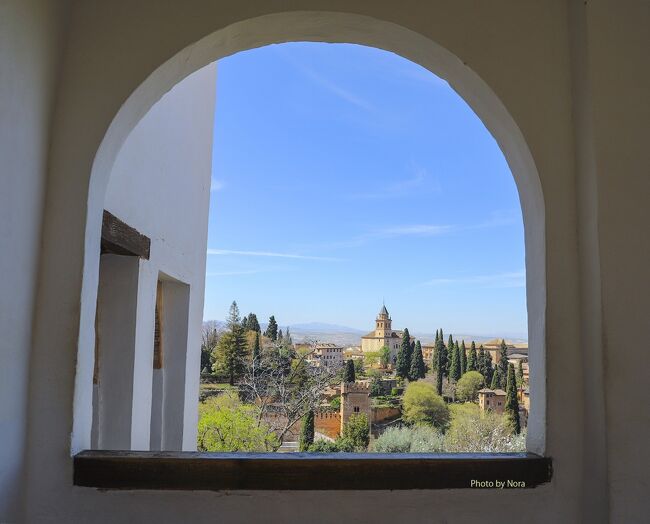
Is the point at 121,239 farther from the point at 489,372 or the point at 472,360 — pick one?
the point at 472,360

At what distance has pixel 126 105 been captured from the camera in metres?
1.50

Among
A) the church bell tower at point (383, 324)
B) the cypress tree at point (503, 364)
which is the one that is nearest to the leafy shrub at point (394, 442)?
the cypress tree at point (503, 364)

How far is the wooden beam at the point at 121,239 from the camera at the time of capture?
2396 mm

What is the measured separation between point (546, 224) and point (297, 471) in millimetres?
875

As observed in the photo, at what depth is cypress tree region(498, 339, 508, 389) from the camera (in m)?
12.4

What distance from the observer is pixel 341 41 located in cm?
171

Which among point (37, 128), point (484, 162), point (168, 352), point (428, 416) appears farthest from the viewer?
point (484, 162)

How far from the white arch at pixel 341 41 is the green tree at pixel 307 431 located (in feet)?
34.3

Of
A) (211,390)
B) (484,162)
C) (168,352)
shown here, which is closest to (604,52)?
(168,352)

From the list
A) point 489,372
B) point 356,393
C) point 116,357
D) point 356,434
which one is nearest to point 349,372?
point 356,393

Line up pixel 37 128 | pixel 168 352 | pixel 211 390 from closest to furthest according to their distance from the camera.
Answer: pixel 37 128 → pixel 168 352 → pixel 211 390

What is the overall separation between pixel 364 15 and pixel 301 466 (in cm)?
116

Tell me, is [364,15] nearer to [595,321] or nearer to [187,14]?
[187,14]

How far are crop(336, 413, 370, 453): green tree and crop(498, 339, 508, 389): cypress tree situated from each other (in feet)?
10.0
